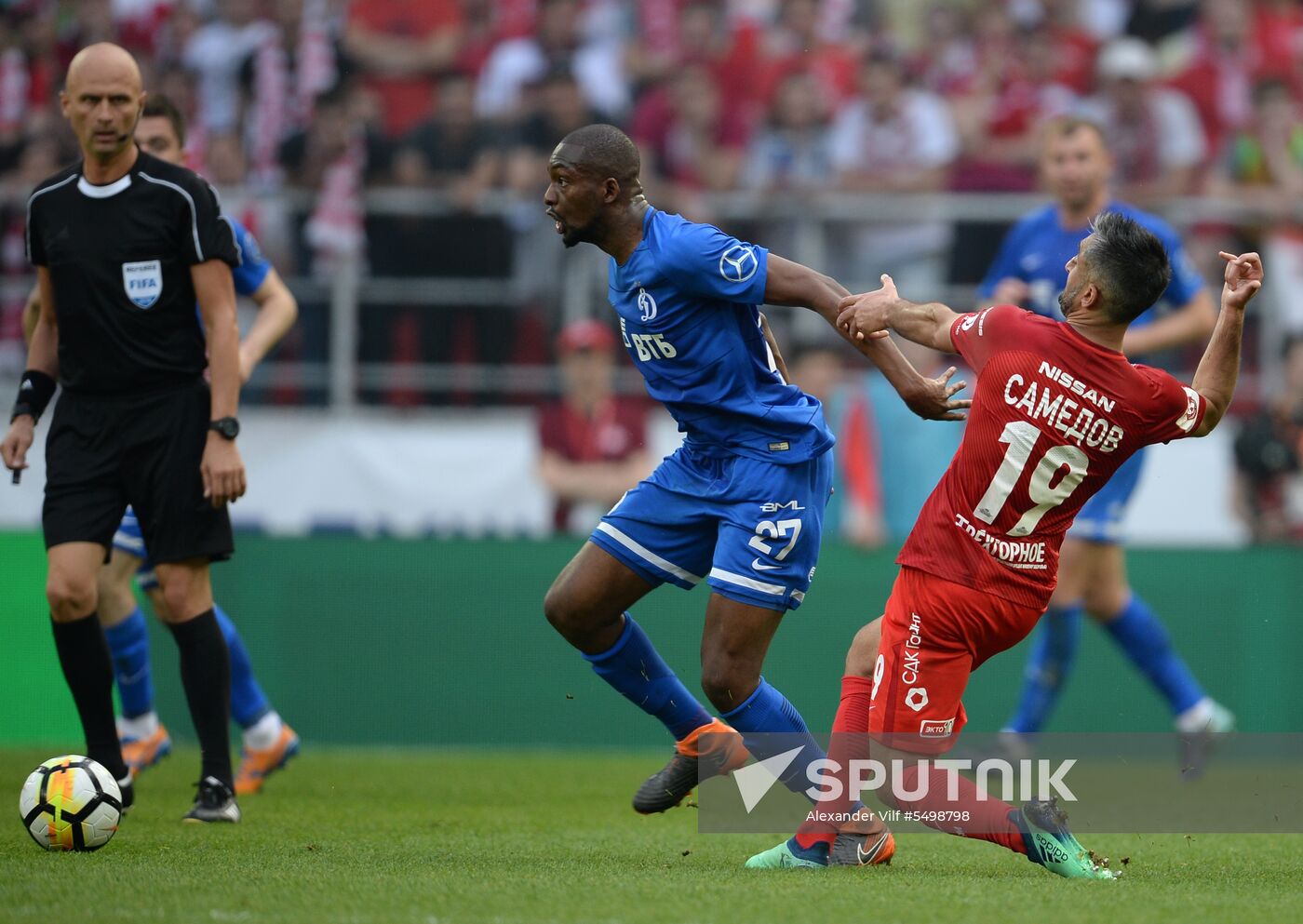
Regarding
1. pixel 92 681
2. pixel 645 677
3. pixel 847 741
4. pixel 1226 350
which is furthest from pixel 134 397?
pixel 1226 350

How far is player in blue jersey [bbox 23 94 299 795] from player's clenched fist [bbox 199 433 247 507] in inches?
37.0

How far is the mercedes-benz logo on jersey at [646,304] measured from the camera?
17.8ft

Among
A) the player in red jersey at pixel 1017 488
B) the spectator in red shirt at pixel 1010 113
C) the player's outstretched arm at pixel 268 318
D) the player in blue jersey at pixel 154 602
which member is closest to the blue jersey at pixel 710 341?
the player in red jersey at pixel 1017 488

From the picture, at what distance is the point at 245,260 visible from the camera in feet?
23.1

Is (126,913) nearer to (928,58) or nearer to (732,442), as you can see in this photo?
(732,442)

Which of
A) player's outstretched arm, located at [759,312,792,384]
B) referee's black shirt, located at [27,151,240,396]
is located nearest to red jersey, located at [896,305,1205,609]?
player's outstretched arm, located at [759,312,792,384]

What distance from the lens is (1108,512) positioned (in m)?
8.19

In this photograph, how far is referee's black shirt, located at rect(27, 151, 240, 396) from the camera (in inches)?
233

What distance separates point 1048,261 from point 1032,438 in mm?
3582

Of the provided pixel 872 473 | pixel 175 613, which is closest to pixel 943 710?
pixel 175 613

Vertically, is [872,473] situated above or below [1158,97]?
below

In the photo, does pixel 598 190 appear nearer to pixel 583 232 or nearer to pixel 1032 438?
pixel 583 232

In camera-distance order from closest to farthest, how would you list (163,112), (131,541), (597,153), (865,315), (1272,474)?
(865,315)
(597,153)
(163,112)
(131,541)
(1272,474)

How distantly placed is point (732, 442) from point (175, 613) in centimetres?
208
